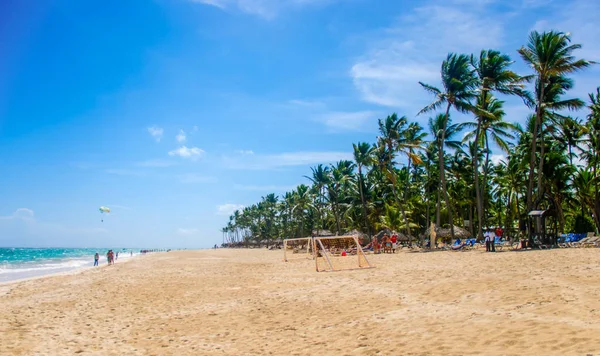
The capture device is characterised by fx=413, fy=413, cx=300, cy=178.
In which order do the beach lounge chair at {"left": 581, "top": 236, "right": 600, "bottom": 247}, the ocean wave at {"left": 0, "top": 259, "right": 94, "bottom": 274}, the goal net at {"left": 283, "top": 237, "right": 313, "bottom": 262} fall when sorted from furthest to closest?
the ocean wave at {"left": 0, "top": 259, "right": 94, "bottom": 274}
the goal net at {"left": 283, "top": 237, "right": 313, "bottom": 262}
the beach lounge chair at {"left": 581, "top": 236, "right": 600, "bottom": 247}

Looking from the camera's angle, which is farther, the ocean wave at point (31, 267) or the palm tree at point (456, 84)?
the ocean wave at point (31, 267)

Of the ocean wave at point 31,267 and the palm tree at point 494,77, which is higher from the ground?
the palm tree at point 494,77

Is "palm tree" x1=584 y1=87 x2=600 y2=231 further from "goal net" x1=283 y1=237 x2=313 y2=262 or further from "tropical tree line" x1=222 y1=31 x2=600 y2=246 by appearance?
"goal net" x1=283 y1=237 x2=313 y2=262

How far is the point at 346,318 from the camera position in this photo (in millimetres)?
8664

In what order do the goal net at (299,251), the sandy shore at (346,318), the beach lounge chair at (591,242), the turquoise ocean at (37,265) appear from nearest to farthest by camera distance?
1. the sandy shore at (346,318)
2. the beach lounge chair at (591,242)
3. the goal net at (299,251)
4. the turquoise ocean at (37,265)

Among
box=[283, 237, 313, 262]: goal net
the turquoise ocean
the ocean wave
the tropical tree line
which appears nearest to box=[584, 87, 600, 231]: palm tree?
the tropical tree line

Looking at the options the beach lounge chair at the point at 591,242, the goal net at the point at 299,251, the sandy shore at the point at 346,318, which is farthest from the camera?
the goal net at the point at 299,251

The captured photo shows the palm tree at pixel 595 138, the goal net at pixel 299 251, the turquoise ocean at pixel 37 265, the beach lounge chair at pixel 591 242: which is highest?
the palm tree at pixel 595 138

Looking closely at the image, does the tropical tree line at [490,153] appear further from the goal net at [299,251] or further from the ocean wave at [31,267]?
the ocean wave at [31,267]

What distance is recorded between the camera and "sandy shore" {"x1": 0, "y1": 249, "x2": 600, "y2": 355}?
6.19 meters

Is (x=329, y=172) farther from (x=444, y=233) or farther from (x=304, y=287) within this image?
(x=304, y=287)

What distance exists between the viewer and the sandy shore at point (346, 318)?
20.3 feet

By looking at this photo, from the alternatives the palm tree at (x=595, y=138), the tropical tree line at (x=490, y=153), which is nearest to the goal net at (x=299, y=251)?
the tropical tree line at (x=490, y=153)

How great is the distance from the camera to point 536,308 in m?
7.49
